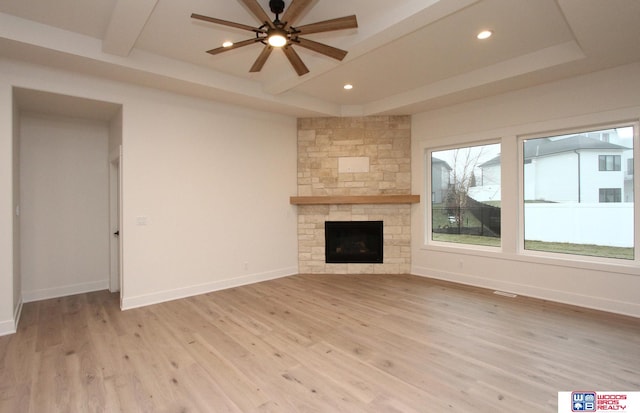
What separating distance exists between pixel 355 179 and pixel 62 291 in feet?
15.6

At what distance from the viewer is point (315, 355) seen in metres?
2.77

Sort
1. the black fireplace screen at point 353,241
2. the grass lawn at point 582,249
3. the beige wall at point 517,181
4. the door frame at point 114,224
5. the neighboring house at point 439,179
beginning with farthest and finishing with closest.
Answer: the black fireplace screen at point 353,241
the neighboring house at point 439,179
the door frame at point 114,224
the grass lawn at point 582,249
the beige wall at point 517,181

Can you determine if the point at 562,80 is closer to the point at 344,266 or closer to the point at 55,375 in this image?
the point at 344,266

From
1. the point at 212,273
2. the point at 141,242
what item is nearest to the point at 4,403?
the point at 141,242

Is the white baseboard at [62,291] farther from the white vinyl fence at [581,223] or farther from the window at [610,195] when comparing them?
the window at [610,195]

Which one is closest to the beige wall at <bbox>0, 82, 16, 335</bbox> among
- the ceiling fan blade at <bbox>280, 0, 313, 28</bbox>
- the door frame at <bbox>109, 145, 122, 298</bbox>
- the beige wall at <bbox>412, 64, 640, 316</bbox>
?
the door frame at <bbox>109, 145, 122, 298</bbox>

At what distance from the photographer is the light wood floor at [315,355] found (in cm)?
217

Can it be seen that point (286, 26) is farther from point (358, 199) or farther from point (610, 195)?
point (610, 195)

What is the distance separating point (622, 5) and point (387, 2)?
71.0 inches

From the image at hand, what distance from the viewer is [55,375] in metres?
2.49

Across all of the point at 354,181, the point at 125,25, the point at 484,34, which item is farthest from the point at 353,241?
the point at 125,25

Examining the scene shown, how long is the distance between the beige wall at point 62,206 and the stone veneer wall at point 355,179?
314 cm

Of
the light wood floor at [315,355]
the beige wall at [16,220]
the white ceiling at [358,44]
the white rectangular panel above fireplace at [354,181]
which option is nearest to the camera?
the light wood floor at [315,355]

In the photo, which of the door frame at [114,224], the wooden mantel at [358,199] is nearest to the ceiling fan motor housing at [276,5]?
the wooden mantel at [358,199]
